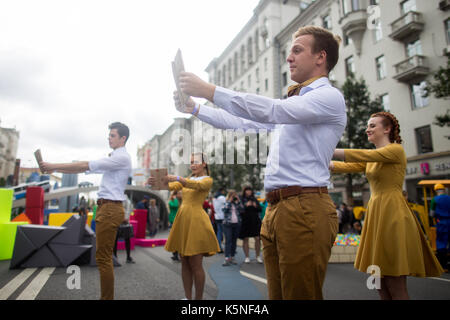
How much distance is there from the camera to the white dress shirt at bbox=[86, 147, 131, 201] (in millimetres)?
3373

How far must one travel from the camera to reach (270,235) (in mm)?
1551

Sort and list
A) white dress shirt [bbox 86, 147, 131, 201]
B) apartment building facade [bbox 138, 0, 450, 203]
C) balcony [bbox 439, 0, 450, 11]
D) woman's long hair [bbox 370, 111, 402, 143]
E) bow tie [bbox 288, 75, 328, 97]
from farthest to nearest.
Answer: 1. apartment building facade [bbox 138, 0, 450, 203]
2. balcony [bbox 439, 0, 450, 11]
3. white dress shirt [bbox 86, 147, 131, 201]
4. woman's long hair [bbox 370, 111, 402, 143]
5. bow tie [bbox 288, 75, 328, 97]

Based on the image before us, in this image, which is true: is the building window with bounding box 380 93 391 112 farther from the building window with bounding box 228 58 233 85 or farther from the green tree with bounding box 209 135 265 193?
the building window with bounding box 228 58 233 85

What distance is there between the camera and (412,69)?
1706 centimetres

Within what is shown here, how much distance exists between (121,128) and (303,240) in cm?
289

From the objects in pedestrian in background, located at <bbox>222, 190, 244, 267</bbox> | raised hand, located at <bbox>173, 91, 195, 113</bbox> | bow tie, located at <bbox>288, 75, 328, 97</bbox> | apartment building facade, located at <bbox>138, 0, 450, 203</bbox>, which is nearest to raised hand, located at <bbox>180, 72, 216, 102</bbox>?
raised hand, located at <bbox>173, 91, 195, 113</bbox>

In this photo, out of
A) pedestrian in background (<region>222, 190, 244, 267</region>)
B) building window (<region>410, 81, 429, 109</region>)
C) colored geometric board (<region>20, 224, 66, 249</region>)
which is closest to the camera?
colored geometric board (<region>20, 224, 66, 249</region>)

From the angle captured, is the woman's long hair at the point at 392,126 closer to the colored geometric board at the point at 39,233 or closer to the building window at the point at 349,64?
the colored geometric board at the point at 39,233

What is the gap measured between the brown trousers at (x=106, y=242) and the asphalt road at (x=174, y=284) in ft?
1.05

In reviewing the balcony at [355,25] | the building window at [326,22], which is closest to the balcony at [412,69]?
the balcony at [355,25]

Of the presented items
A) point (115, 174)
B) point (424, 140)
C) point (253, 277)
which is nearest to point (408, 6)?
point (424, 140)

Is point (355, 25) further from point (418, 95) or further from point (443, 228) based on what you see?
point (443, 228)

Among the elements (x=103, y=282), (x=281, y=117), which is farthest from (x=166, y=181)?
(x=281, y=117)

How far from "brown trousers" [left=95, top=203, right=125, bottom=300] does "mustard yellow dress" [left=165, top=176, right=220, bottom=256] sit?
662 millimetres
